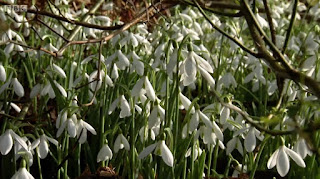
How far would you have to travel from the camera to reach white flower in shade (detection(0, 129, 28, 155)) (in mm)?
2289

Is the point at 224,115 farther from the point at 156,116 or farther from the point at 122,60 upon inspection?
the point at 122,60

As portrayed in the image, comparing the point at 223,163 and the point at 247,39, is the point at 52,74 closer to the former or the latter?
the point at 223,163

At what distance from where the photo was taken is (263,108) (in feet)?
10.4

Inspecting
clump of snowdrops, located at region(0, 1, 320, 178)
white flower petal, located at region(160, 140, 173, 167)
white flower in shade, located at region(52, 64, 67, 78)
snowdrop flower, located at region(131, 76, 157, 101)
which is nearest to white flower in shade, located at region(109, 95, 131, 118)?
clump of snowdrops, located at region(0, 1, 320, 178)

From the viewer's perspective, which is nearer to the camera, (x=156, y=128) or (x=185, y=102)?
(x=185, y=102)

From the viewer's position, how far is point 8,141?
230cm

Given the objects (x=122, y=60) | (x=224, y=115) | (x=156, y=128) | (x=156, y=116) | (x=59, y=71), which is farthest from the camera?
(x=59, y=71)

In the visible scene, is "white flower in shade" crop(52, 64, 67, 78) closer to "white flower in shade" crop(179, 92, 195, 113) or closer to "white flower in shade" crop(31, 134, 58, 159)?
"white flower in shade" crop(31, 134, 58, 159)

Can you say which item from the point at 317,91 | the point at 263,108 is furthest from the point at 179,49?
the point at 263,108

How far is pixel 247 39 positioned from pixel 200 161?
3.08 meters

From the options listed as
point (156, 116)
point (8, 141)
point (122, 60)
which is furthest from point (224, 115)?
point (8, 141)

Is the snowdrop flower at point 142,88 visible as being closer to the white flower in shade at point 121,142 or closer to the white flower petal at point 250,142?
the white flower in shade at point 121,142

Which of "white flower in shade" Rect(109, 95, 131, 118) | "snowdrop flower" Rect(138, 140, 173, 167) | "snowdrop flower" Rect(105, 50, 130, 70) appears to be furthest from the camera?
"snowdrop flower" Rect(105, 50, 130, 70)

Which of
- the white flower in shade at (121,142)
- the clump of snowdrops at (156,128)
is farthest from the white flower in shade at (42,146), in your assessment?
the white flower in shade at (121,142)
